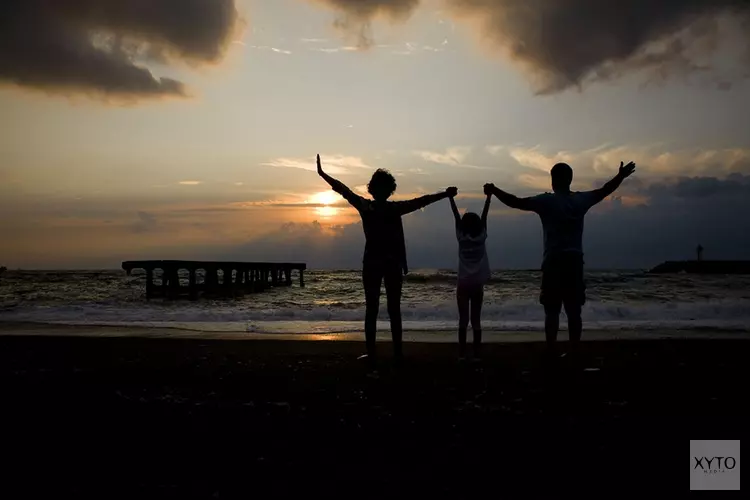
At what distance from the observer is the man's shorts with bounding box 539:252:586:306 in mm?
5625

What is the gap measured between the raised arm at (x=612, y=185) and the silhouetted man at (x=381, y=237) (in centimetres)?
149

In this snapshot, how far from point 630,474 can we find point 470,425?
4.03 ft

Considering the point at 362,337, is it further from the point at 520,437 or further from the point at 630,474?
the point at 630,474

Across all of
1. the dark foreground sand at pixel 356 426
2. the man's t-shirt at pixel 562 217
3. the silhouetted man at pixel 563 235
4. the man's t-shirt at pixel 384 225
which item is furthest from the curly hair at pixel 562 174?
the dark foreground sand at pixel 356 426

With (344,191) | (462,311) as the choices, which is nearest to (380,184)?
(344,191)

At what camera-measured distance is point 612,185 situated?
18.8ft

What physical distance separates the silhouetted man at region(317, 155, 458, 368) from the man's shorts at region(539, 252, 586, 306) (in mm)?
1441

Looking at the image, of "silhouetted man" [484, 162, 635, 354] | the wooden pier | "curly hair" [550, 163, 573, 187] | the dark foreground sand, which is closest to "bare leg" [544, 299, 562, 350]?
"silhouetted man" [484, 162, 635, 354]

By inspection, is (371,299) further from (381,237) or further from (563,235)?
(563,235)

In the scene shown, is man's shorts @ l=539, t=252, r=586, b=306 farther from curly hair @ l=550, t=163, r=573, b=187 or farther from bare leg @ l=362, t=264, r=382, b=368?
bare leg @ l=362, t=264, r=382, b=368

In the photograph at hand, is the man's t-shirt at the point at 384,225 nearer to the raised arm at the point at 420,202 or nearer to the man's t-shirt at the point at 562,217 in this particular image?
the raised arm at the point at 420,202

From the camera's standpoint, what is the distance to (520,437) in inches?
145

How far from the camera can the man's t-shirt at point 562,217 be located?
5625mm

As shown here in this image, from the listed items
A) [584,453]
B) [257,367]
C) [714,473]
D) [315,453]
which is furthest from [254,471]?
[257,367]
